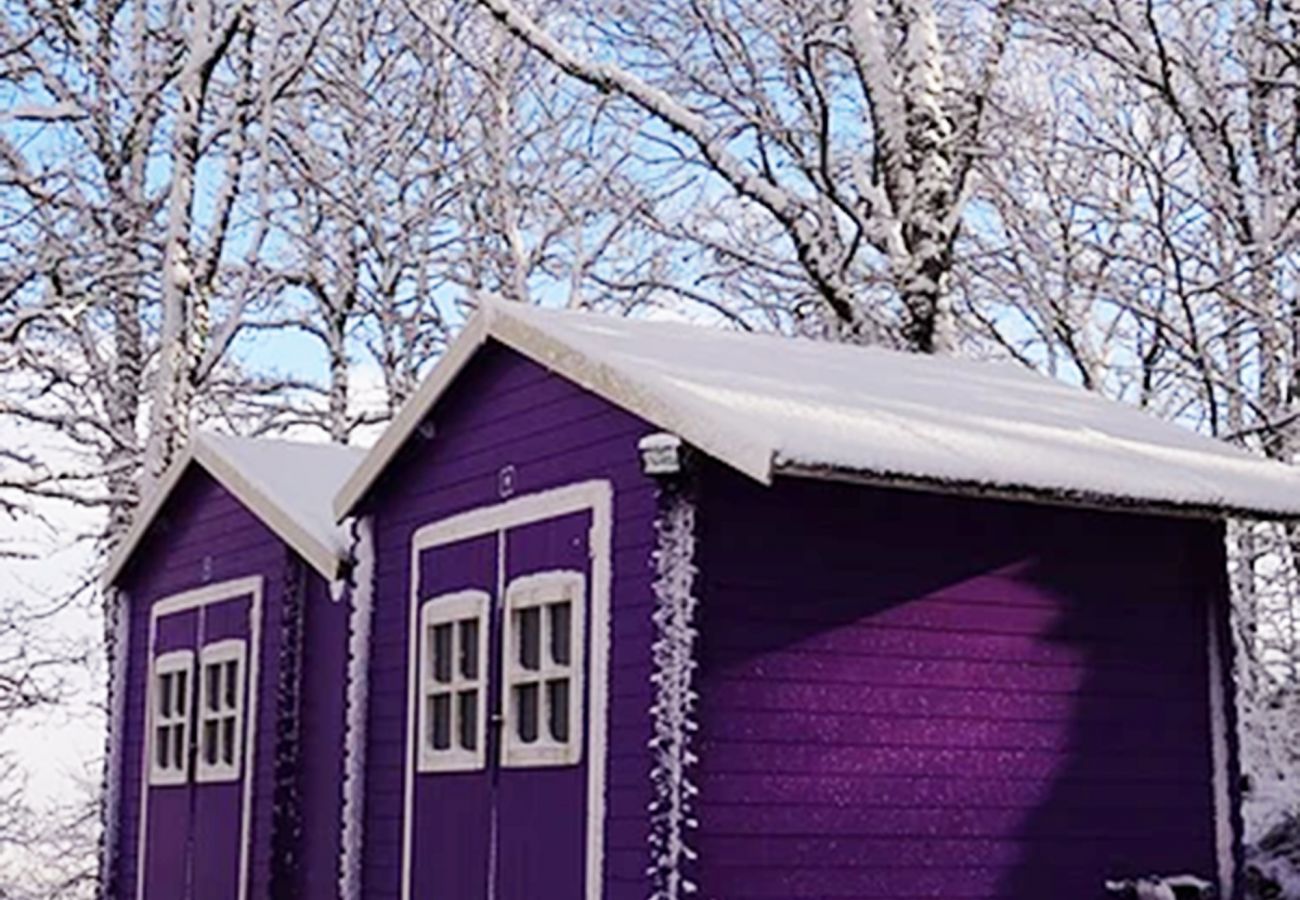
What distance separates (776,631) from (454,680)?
2.22 metres

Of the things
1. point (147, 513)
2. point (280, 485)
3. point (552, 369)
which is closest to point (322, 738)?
point (280, 485)

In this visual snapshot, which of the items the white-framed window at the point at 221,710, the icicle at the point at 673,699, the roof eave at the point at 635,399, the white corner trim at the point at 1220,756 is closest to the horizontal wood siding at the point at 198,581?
the white-framed window at the point at 221,710

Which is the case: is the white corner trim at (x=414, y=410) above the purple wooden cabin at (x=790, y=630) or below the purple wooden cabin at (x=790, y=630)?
above

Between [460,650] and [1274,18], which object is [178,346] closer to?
[460,650]

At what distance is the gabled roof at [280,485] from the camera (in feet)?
38.7

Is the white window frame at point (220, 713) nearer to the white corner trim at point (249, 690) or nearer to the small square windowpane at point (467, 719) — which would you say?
the white corner trim at point (249, 690)

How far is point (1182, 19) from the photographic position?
57.6ft

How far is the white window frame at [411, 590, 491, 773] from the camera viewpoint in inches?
381

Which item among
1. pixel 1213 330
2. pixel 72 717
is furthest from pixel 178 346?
pixel 1213 330

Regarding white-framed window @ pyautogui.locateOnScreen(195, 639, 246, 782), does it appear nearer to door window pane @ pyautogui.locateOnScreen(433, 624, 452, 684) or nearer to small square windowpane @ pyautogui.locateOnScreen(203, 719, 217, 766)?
small square windowpane @ pyautogui.locateOnScreen(203, 719, 217, 766)

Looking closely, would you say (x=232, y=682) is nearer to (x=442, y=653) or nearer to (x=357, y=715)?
(x=357, y=715)

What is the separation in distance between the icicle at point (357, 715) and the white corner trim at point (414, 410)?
9.1 inches

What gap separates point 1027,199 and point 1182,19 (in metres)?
3.93

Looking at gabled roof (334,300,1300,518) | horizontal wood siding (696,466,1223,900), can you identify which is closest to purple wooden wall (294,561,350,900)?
gabled roof (334,300,1300,518)
